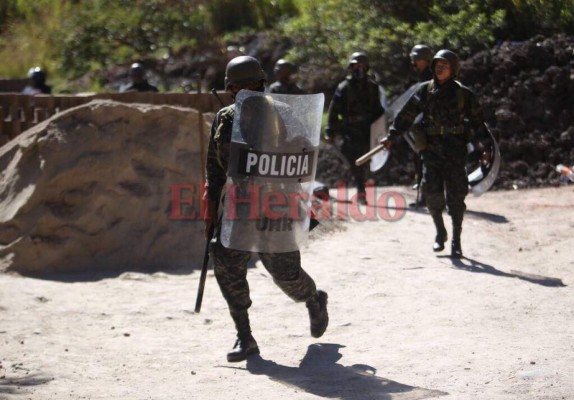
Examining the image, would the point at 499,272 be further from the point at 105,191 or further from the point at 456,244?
the point at 105,191

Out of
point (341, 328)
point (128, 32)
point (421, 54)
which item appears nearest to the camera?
point (341, 328)

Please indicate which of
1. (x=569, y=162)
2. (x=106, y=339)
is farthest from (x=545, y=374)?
(x=569, y=162)

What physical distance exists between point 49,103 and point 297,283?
248 inches

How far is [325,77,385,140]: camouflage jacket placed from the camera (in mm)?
11617

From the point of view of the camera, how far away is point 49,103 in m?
11.6

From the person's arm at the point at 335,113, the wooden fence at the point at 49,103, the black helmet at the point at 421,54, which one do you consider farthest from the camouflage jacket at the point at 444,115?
the wooden fence at the point at 49,103

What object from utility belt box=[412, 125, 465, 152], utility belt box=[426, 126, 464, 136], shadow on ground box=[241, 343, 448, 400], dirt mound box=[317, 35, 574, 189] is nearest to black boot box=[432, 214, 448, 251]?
utility belt box=[412, 125, 465, 152]

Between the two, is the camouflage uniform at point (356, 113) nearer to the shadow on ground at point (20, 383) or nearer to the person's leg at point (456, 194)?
the person's leg at point (456, 194)

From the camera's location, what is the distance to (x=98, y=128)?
930 cm

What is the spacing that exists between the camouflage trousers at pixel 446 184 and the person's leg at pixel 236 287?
122 inches

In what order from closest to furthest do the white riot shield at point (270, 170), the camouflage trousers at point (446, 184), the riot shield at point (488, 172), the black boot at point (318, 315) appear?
the white riot shield at point (270, 170) → the black boot at point (318, 315) → the camouflage trousers at point (446, 184) → the riot shield at point (488, 172)

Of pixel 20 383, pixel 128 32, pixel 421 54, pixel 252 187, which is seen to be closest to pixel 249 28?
pixel 128 32

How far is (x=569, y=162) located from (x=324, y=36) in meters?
5.08

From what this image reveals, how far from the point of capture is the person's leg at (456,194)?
342 inches
